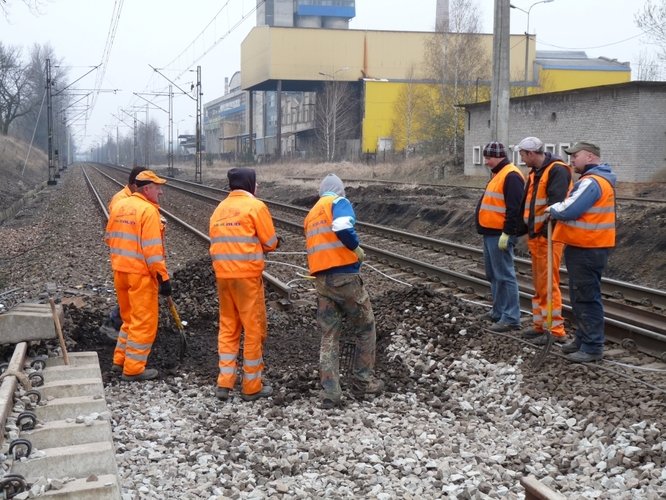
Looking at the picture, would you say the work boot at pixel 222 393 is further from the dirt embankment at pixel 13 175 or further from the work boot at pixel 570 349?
the dirt embankment at pixel 13 175

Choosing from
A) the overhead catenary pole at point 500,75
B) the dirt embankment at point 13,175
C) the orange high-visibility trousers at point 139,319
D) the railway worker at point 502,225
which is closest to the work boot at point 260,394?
the orange high-visibility trousers at point 139,319

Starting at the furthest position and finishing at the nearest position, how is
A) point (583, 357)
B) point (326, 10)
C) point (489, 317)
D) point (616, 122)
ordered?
point (326, 10) → point (616, 122) → point (489, 317) → point (583, 357)

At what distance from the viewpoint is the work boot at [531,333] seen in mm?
7707

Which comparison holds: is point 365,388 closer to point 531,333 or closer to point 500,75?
point 531,333

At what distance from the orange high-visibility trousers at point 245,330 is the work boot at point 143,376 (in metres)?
0.77

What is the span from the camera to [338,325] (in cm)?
648

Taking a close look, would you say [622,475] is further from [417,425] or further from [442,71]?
[442,71]

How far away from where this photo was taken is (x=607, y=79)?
67.2 metres

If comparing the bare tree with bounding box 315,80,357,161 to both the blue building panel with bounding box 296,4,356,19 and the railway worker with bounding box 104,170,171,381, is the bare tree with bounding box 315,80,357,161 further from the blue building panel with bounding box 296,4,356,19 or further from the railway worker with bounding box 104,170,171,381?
the railway worker with bounding box 104,170,171,381

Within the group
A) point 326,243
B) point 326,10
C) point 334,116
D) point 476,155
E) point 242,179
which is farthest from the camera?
point 326,10

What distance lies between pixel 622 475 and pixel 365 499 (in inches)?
63.1

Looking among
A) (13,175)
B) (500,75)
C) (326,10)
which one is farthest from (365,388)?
(326,10)

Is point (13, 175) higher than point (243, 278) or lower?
higher

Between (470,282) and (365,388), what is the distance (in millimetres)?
4897
